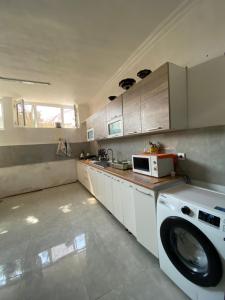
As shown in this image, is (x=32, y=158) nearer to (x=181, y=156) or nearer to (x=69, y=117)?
(x=69, y=117)

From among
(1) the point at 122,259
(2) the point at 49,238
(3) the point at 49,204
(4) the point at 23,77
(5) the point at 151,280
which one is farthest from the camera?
(3) the point at 49,204

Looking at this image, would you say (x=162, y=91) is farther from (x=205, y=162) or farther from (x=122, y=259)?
(x=122, y=259)

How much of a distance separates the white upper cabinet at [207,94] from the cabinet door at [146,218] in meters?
0.93

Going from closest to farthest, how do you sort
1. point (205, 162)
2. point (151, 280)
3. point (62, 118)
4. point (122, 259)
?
point (151, 280) < point (205, 162) < point (122, 259) < point (62, 118)

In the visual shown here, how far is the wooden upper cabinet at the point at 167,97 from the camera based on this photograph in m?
1.46

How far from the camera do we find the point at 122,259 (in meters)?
1.60

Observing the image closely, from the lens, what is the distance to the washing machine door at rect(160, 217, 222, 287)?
36.0 inches

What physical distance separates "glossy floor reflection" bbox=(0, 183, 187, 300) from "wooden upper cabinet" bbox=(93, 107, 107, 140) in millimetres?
1638

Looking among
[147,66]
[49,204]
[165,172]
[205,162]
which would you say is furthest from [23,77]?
[205,162]

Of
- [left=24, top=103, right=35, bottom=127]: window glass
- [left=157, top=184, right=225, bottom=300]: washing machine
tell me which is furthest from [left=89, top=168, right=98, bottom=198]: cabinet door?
[left=24, top=103, right=35, bottom=127]: window glass

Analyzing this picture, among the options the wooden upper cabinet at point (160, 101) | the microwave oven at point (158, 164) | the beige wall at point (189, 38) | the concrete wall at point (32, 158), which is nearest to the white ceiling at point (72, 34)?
the beige wall at point (189, 38)

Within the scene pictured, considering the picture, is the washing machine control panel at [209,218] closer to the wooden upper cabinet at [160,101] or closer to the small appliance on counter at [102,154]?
the wooden upper cabinet at [160,101]

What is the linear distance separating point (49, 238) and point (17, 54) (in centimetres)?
283

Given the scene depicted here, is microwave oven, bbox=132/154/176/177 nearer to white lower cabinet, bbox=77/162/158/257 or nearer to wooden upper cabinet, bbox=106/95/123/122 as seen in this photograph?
white lower cabinet, bbox=77/162/158/257
